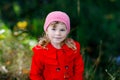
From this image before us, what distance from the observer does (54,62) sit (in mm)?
4113

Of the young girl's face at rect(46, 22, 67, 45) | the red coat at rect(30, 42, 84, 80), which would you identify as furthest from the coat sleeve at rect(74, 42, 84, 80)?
the young girl's face at rect(46, 22, 67, 45)

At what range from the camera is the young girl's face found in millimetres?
3957

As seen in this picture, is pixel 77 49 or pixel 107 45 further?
pixel 107 45

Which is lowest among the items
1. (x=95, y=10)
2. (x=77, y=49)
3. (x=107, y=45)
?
(x=107, y=45)

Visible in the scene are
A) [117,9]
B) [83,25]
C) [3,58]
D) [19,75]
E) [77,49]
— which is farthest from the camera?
[117,9]

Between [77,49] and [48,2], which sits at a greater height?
[77,49]

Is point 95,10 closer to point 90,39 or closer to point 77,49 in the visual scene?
point 90,39

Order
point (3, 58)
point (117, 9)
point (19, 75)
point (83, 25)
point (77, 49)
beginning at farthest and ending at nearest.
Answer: point (117, 9) → point (83, 25) → point (3, 58) → point (19, 75) → point (77, 49)

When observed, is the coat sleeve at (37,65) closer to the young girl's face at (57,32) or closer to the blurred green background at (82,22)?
the young girl's face at (57,32)

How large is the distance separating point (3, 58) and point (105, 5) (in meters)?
2.52

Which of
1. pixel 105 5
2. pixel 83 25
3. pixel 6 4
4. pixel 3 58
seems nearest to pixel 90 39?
pixel 83 25

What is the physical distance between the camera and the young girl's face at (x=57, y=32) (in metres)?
3.96

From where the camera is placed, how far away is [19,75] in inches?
192

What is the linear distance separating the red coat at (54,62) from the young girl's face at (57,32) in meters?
0.13
